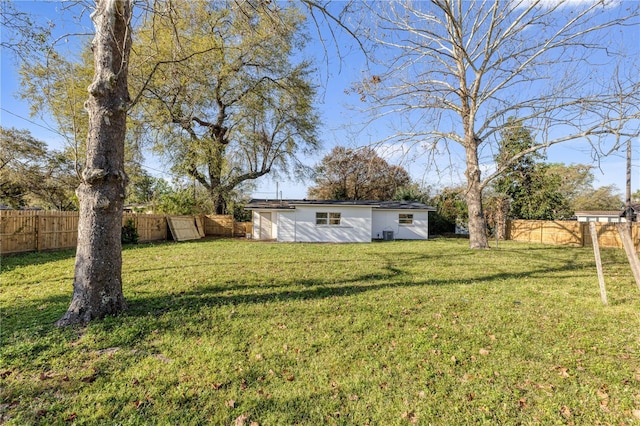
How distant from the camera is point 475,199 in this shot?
14547 millimetres

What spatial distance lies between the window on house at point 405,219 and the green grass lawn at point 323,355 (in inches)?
596

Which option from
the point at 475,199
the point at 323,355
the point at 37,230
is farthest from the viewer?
the point at 475,199

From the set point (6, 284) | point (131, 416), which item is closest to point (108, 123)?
point (131, 416)

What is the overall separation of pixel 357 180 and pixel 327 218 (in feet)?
46.1

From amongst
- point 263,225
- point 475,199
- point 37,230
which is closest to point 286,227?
point 263,225

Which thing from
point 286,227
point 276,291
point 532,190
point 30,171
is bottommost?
point 276,291

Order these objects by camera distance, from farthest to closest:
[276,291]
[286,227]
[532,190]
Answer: [532,190] < [286,227] < [276,291]

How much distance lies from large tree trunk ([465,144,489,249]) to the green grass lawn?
7.92m

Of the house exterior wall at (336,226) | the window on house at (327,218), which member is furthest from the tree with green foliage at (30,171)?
the window on house at (327,218)

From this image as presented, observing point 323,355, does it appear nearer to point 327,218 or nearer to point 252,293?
point 252,293

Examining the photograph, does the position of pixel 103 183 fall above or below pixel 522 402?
above

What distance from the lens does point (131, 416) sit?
2420 millimetres

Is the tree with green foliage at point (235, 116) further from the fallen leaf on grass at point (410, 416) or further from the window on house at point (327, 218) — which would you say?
the fallen leaf on grass at point (410, 416)

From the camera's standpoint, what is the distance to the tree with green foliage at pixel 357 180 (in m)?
32.0
